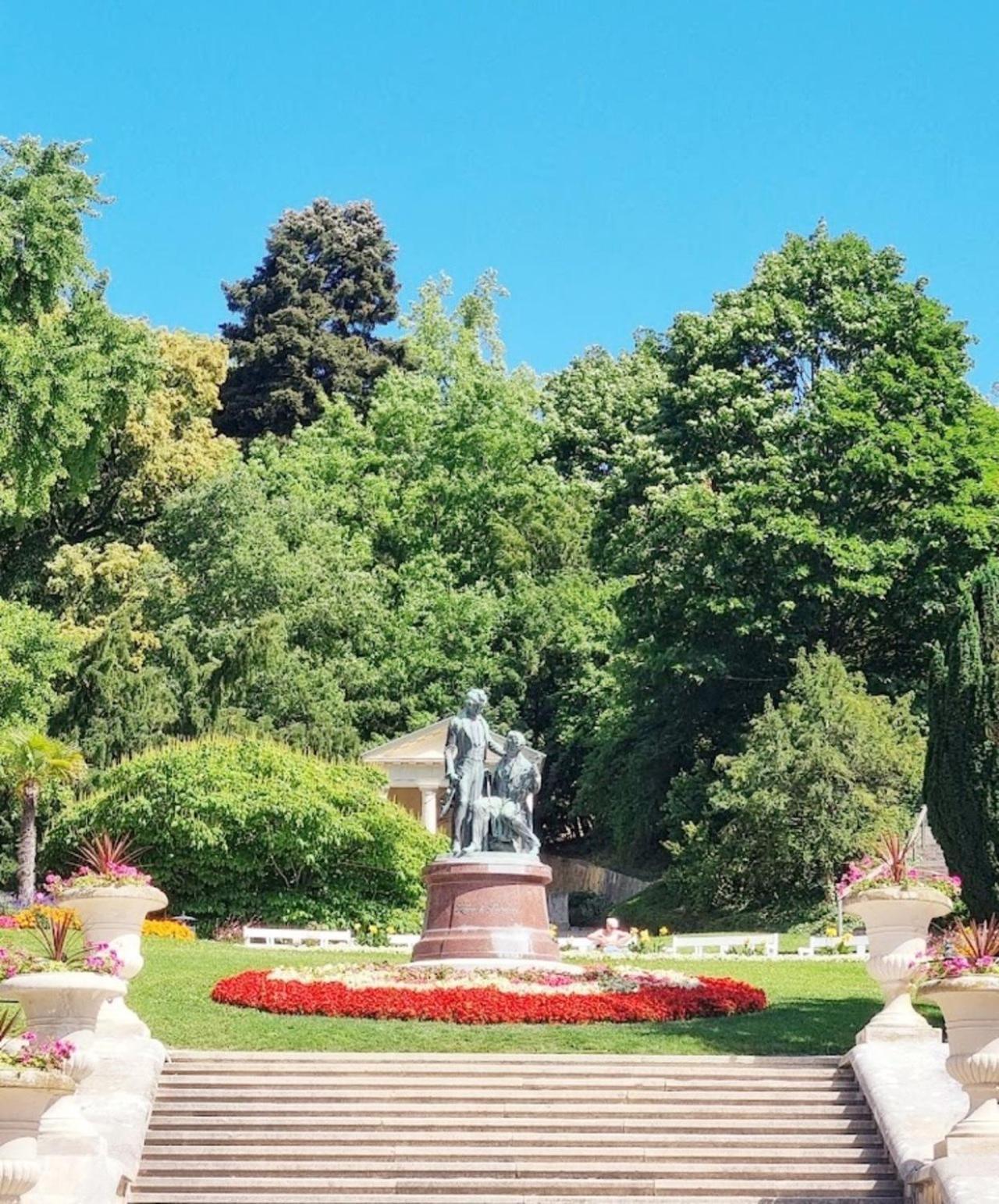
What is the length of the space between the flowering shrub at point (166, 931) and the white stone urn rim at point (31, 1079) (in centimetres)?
2185

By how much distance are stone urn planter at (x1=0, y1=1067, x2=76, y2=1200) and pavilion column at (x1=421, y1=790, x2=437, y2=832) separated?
124 feet

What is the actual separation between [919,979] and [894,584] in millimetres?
29456

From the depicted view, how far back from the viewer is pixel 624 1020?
1959 cm

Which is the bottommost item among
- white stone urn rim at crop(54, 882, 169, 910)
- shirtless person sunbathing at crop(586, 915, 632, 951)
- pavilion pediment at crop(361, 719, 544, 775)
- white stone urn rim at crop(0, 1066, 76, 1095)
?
shirtless person sunbathing at crop(586, 915, 632, 951)

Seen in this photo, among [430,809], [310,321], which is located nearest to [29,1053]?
[430,809]

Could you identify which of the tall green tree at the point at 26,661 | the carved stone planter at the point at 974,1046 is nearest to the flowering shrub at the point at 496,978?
the carved stone planter at the point at 974,1046

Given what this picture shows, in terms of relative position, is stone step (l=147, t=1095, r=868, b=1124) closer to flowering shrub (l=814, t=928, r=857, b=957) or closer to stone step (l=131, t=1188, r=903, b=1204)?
stone step (l=131, t=1188, r=903, b=1204)

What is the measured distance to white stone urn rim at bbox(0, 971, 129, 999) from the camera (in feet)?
42.5

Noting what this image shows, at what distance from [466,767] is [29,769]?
45.2 ft

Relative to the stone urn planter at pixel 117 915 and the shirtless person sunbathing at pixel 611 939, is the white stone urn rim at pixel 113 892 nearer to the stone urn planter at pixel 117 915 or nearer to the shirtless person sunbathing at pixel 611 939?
the stone urn planter at pixel 117 915

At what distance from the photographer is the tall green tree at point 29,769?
35594 millimetres

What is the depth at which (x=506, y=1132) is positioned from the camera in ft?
48.4

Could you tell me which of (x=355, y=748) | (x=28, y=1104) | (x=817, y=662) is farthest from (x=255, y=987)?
(x=355, y=748)

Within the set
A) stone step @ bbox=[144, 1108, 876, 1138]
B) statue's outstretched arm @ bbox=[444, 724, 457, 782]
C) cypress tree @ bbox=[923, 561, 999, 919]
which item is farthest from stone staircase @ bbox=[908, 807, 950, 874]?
stone step @ bbox=[144, 1108, 876, 1138]
